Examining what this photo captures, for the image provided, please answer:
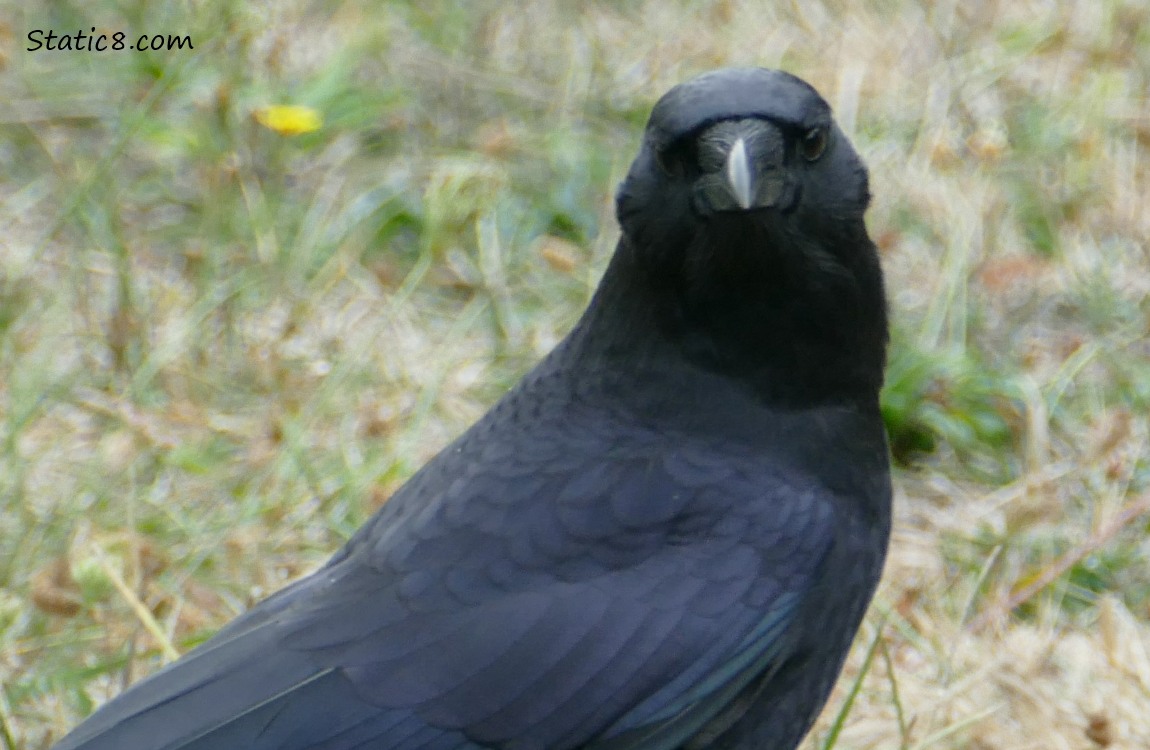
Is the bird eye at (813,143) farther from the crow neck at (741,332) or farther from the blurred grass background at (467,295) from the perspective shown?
the blurred grass background at (467,295)

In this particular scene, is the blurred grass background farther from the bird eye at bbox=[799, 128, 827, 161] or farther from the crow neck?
the bird eye at bbox=[799, 128, 827, 161]

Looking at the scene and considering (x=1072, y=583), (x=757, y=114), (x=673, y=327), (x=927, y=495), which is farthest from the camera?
(x=927, y=495)

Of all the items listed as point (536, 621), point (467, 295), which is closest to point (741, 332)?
point (536, 621)

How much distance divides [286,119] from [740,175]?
2723 mm

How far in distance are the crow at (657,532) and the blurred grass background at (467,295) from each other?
Result: 0.49 metres

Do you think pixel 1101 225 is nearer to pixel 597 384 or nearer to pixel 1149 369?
pixel 1149 369

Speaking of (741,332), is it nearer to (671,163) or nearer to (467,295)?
(671,163)

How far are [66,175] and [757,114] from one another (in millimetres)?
3429

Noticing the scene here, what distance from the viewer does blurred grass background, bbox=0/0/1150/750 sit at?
417cm

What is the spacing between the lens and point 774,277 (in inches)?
124

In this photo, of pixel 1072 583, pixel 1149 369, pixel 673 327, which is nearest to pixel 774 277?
pixel 673 327

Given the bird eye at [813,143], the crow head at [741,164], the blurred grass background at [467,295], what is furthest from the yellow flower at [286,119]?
the bird eye at [813,143]

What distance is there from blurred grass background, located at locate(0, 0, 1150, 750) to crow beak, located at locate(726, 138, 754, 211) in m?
1.20

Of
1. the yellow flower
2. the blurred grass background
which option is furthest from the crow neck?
the yellow flower
